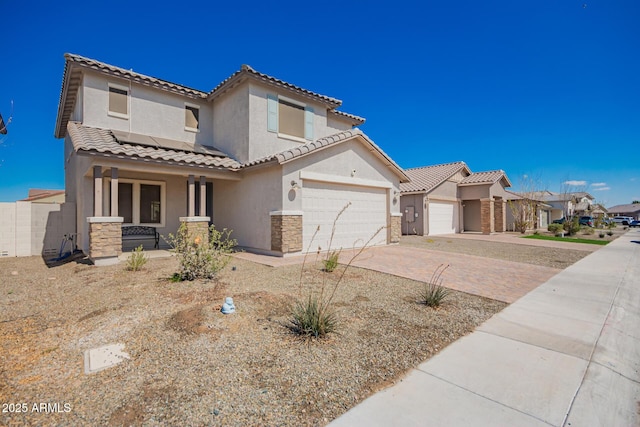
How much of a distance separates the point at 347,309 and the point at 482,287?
12.4ft

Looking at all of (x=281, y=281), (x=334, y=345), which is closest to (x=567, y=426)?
(x=334, y=345)

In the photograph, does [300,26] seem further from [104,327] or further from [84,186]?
[104,327]

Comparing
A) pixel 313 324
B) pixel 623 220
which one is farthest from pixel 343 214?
pixel 623 220

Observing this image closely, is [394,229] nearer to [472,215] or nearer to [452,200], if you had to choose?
[452,200]

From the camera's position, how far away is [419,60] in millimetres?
16281

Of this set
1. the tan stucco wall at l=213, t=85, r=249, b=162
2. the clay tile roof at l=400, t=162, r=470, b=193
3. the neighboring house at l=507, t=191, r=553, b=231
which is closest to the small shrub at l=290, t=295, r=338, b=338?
the tan stucco wall at l=213, t=85, r=249, b=162

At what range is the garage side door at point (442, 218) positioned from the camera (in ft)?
72.2

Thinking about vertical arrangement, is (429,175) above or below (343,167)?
above

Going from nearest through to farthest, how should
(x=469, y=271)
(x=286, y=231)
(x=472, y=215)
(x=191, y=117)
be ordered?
(x=469, y=271) → (x=286, y=231) → (x=191, y=117) → (x=472, y=215)

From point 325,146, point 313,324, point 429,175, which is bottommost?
point 313,324

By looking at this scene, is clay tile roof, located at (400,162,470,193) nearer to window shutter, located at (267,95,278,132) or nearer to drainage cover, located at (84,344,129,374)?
window shutter, located at (267,95,278,132)

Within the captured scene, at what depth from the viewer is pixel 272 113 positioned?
13219 millimetres

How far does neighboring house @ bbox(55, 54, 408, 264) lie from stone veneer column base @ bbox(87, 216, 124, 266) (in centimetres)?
3

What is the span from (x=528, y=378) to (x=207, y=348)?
374cm
